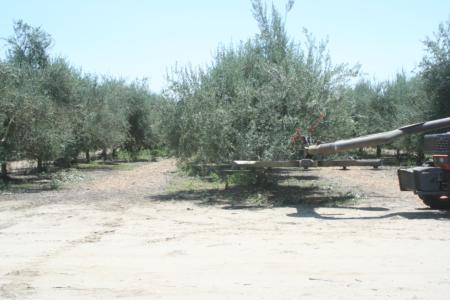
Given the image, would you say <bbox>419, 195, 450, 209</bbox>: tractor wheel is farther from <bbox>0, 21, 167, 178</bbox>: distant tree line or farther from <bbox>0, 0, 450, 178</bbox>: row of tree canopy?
<bbox>0, 21, 167, 178</bbox>: distant tree line

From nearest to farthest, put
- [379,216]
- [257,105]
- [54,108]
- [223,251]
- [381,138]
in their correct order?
[223,251], [379,216], [381,138], [257,105], [54,108]

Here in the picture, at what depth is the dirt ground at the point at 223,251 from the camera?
6.28 metres

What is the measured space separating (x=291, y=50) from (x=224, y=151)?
15.0 ft

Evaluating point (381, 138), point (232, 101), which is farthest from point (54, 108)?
point (381, 138)

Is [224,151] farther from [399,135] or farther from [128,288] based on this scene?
[128,288]

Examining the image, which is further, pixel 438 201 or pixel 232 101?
pixel 232 101

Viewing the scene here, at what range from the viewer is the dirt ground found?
6.28 meters

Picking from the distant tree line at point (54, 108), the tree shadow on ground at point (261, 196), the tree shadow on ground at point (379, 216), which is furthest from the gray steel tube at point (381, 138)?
the distant tree line at point (54, 108)

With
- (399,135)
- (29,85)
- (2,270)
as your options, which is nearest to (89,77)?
(29,85)

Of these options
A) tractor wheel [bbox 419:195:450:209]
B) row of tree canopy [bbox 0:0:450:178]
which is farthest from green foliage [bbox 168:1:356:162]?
tractor wheel [bbox 419:195:450:209]

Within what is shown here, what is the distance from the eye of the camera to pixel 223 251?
27.8ft

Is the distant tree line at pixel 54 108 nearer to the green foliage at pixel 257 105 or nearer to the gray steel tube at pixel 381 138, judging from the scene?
the green foliage at pixel 257 105

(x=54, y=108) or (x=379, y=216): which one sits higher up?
(x=54, y=108)

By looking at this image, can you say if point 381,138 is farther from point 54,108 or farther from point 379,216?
point 54,108
